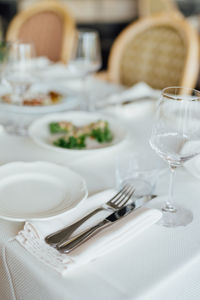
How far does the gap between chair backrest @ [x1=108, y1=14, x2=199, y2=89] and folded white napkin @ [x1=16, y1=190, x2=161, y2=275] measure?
3.67ft

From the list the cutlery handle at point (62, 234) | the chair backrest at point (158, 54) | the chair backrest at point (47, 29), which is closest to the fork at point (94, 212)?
the cutlery handle at point (62, 234)

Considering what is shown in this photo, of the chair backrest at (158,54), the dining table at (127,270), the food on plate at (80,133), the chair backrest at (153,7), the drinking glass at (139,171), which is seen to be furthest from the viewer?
the chair backrest at (153,7)

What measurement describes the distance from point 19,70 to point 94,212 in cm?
73

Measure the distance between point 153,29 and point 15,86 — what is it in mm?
911

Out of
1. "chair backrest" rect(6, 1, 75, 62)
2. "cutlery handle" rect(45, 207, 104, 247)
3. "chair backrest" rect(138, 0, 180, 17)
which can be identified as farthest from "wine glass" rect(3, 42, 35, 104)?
"chair backrest" rect(138, 0, 180, 17)

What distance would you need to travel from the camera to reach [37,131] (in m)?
1.03

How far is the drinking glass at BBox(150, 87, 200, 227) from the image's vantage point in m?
0.63

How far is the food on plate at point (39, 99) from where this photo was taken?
122cm

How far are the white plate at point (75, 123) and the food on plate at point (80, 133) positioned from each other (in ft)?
0.05

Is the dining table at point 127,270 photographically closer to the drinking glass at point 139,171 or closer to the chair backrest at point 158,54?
the drinking glass at point 139,171

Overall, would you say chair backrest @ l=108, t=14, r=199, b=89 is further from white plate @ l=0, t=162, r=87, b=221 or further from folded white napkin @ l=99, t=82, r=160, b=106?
white plate @ l=0, t=162, r=87, b=221

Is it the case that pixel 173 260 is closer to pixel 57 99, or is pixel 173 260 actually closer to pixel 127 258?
pixel 127 258

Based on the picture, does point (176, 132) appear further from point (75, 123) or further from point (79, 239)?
point (75, 123)

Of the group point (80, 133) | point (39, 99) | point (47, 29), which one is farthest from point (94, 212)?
point (47, 29)
